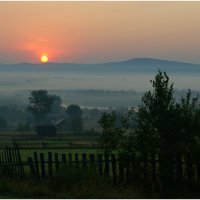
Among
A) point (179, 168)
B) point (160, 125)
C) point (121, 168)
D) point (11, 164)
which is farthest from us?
point (11, 164)

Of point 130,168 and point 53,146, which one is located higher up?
point 130,168

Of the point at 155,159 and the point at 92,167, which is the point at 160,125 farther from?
the point at 92,167

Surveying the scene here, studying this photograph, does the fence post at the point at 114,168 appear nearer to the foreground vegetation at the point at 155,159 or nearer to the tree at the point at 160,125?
the foreground vegetation at the point at 155,159

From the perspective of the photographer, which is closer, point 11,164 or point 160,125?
point 160,125

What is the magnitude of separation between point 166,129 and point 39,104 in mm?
118374

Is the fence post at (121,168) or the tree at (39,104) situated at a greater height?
the fence post at (121,168)

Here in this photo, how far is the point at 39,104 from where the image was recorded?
12925 centimetres

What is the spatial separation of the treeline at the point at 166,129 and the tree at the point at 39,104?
114 m

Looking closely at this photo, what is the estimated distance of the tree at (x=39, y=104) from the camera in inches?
4993

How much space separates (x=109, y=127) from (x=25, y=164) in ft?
10.6

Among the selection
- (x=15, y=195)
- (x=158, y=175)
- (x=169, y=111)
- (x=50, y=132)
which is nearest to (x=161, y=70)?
(x=169, y=111)

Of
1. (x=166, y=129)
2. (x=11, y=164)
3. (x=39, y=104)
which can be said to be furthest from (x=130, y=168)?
(x=39, y=104)

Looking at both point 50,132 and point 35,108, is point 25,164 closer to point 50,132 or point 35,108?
point 50,132

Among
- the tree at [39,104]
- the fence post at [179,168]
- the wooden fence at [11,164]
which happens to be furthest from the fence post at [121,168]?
the tree at [39,104]
